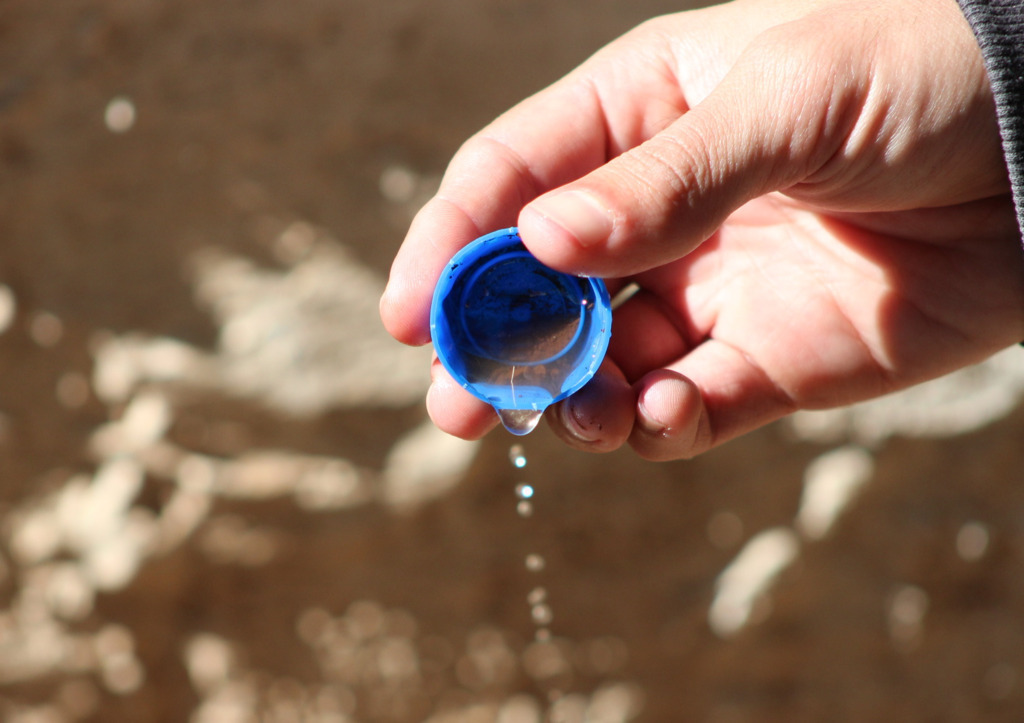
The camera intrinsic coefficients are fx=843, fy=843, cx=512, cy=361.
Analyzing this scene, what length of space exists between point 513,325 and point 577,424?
0.46 feet

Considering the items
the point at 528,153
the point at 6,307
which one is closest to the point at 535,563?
the point at 528,153

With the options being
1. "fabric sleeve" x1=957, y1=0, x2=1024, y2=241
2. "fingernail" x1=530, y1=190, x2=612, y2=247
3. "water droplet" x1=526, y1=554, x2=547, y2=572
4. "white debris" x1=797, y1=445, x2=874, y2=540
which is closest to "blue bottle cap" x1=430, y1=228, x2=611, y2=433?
"fingernail" x1=530, y1=190, x2=612, y2=247

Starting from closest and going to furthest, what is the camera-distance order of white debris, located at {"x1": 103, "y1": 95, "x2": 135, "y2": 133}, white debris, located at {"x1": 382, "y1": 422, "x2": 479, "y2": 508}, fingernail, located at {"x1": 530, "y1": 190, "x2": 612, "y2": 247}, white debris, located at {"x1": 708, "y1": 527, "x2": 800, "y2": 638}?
fingernail, located at {"x1": 530, "y1": 190, "x2": 612, "y2": 247}
white debris, located at {"x1": 103, "y1": 95, "x2": 135, "y2": 133}
white debris, located at {"x1": 382, "y1": 422, "x2": 479, "y2": 508}
white debris, located at {"x1": 708, "y1": 527, "x2": 800, "y2": 638}

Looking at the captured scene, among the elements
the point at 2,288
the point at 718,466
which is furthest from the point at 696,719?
the point at 2,288

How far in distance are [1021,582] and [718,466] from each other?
0.68m

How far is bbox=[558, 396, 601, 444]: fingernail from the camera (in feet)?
3.27

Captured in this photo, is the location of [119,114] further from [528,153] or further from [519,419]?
[519,419]

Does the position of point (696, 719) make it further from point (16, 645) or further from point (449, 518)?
point (16, 645)

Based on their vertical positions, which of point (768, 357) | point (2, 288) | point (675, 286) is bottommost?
point (768, 357)

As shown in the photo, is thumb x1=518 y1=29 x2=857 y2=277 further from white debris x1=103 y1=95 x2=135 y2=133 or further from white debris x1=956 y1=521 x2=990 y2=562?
white debris x1=956 y1=521 x2=990 y2=562

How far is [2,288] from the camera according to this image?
1434 mm

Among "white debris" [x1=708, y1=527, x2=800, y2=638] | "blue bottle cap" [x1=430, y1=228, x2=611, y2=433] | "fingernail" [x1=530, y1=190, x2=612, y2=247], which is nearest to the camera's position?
"fingernail" [x1=530, y1=190, x2=612, y2=247]

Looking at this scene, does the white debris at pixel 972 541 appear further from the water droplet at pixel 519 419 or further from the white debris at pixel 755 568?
the water droplet at pixel 519 419

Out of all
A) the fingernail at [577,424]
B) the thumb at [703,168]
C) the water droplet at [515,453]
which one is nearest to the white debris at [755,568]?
the water droplet at [515,453]
